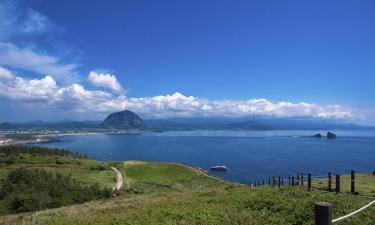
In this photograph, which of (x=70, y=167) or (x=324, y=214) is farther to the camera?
(x=70, y=167)

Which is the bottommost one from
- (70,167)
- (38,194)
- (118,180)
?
(118,180)

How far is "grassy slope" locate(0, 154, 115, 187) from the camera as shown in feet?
281

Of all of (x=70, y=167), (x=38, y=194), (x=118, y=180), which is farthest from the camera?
(x=70, y=167)

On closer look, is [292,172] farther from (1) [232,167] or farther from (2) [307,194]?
(2) [307,194]

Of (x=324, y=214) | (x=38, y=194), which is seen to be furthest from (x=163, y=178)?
(x=324, y=214)

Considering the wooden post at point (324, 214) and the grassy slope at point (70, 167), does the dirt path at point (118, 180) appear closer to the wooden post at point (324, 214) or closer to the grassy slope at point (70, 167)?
the grassy slope at point (70, 167)

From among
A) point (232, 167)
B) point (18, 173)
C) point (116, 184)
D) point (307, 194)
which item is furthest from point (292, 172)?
point (307, 194)

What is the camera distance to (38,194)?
136 feet

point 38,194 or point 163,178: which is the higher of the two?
point 38,194

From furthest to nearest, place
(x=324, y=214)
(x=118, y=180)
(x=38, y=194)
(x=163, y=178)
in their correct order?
(x=163, y=178) → (x=118, y=180) → (x=38, y=194) → (x=324, y=214)

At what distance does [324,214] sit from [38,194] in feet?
139

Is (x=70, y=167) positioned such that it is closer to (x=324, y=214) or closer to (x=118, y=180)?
(x=118, y=180)

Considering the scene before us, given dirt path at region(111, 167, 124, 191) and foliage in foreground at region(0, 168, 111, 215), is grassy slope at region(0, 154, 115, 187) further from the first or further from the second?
foliage in foreground at region(0, 168, 111, 215)

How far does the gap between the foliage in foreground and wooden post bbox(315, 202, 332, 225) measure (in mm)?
36458
